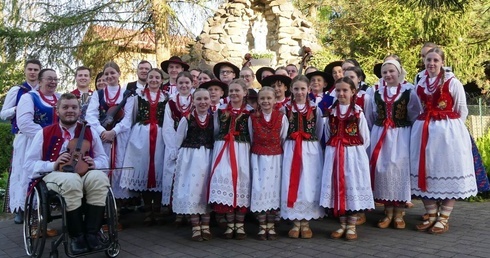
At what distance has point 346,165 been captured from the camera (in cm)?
478

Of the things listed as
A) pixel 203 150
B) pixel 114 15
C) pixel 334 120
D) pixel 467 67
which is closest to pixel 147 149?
pixel 203 150

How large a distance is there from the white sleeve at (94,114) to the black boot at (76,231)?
141cm

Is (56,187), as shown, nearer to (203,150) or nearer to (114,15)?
(203,150)

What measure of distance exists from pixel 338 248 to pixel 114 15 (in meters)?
9.37

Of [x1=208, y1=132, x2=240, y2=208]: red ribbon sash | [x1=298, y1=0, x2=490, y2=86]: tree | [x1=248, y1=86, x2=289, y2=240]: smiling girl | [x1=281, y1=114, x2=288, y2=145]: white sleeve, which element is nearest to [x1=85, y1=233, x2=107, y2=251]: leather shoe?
[x1=208, y1=132, x2=240, y2=208]: red ribbon sash

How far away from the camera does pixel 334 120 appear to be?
Result: 4.92 meters

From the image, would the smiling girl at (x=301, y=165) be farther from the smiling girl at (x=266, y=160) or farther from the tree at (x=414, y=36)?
the tree at (x=414, y=36)

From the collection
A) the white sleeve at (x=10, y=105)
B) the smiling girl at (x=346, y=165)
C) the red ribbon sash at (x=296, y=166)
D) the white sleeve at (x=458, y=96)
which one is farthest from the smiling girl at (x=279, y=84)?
the white sleeve at (x=10, y=105)

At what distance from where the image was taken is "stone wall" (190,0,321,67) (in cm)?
Answer: 1145

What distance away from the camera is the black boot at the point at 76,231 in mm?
3982

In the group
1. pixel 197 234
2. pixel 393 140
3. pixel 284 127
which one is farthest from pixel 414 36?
pixel 197 234

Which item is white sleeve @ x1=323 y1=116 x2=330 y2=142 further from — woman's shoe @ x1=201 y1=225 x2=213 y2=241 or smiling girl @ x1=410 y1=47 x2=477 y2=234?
woman's shoe @ x1=201 y1=225 x2=213 y2=241

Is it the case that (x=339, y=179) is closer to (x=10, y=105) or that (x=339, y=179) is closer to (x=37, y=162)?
(x=37, y=162)

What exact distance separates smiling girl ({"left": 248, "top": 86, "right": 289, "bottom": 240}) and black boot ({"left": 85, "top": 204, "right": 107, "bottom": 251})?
152 centimetres
